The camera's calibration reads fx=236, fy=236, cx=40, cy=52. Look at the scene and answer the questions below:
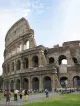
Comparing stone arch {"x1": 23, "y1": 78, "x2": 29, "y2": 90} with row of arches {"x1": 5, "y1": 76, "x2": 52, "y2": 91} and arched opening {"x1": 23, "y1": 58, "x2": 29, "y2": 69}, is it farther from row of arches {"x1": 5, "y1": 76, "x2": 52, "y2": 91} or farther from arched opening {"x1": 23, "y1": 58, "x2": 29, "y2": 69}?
arched opening {"x1": 23, "y1": 58, "x2": 29, "y2": 69}

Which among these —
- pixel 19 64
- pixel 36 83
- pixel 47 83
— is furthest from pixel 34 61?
pixel 47 83

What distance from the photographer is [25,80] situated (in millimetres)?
49438

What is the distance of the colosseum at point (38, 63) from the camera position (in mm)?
44219

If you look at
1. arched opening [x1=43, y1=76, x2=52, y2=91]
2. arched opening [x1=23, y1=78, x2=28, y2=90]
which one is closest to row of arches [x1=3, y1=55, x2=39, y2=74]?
arched opening [x1=23, y1=78, x2=28, y2=90]

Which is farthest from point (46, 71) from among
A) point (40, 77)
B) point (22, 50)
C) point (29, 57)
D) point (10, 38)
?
point (10, 38)

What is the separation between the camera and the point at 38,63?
157ft

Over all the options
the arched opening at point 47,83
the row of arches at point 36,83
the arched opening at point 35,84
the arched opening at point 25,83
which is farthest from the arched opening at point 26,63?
the arched opening at point 47,83

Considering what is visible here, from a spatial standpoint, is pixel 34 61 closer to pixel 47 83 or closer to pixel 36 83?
pixel 36 83

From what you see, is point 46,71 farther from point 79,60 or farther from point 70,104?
point 70,104

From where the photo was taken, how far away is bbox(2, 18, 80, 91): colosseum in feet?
145

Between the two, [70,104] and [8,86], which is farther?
[8,86]

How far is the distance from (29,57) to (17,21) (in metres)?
11.6

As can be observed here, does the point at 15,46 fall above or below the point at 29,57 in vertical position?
above

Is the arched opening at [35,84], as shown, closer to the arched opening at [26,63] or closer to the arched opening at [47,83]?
the arched opening at [47,83]
